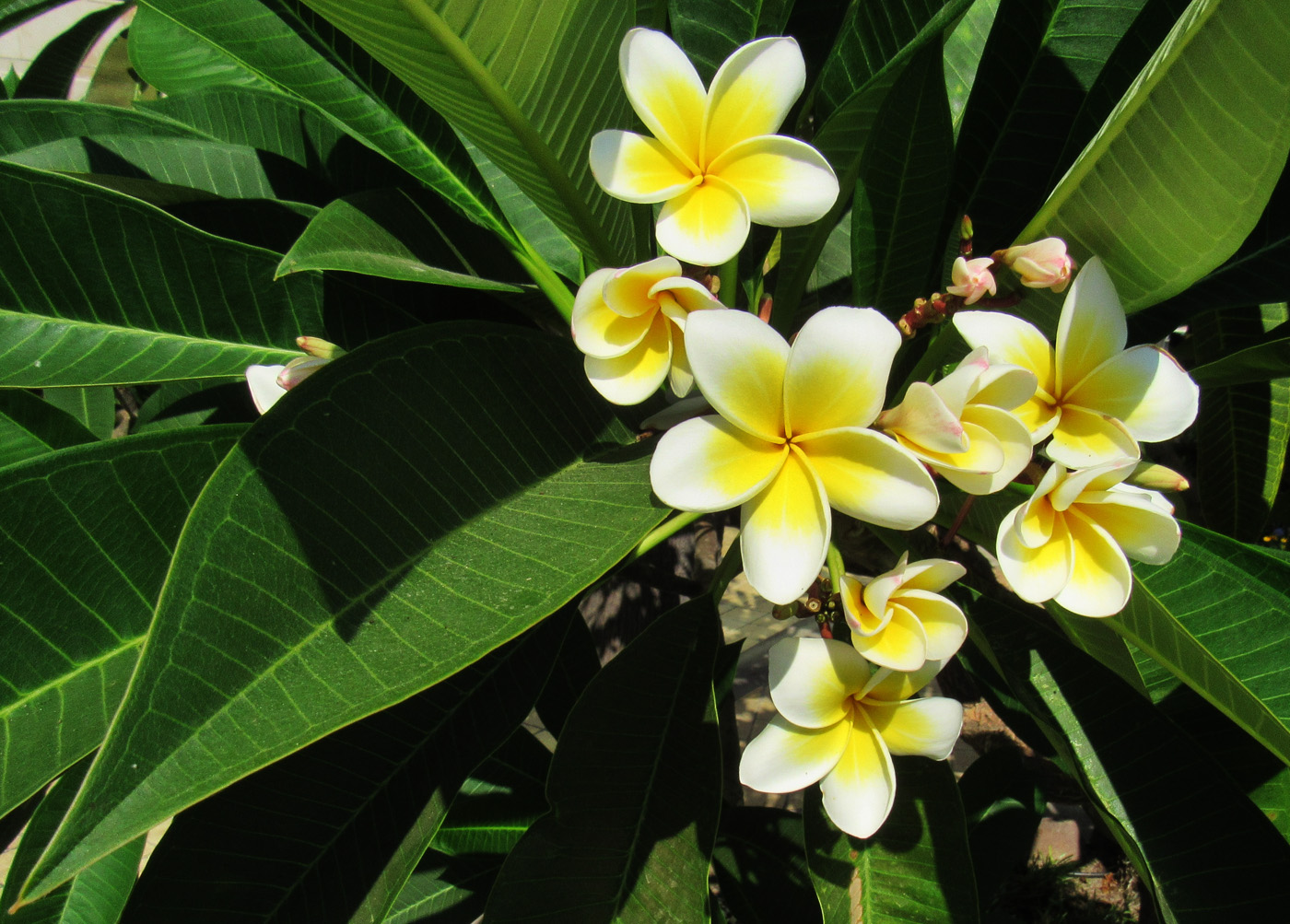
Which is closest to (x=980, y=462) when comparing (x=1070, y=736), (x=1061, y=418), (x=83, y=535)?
(x=1061, y=418)

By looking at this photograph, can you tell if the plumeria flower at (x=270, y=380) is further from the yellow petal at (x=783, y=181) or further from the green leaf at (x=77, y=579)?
the yellow petal at (x=783, y=181)

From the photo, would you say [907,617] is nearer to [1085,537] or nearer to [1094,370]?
[1085,537]

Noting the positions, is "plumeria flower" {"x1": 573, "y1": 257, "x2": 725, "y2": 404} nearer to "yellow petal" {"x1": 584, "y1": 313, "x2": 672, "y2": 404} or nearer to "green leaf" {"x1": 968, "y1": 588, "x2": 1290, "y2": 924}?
"yellow petal" {"x1": 584, "y1": 313, "x2": 672, "y2": 404}

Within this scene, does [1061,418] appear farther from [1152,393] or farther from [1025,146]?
[1025,146]

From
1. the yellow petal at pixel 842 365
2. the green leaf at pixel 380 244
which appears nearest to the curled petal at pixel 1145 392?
the yellow petal at pixel 842 365

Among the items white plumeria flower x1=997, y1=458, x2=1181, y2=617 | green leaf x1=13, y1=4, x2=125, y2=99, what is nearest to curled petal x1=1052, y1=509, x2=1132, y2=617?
white plumeria flower x1=997, y1=458, x2=1181, y2=617

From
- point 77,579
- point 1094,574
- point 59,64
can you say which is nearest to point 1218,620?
point 1094,574
